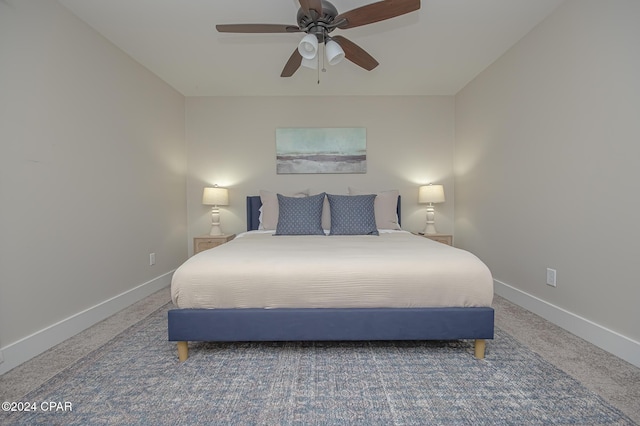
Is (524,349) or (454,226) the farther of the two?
(454,226)

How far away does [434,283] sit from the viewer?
1.72 metres

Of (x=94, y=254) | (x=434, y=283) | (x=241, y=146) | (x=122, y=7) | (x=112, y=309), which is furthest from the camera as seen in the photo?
(x=241, y=146)

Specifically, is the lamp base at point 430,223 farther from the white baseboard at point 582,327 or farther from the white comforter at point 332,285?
the white comforter at point 332,285

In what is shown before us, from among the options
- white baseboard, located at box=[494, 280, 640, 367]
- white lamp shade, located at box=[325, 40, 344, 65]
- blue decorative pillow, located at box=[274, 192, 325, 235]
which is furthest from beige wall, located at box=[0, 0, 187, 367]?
white baseboard, located at box=[494, 280, 640, 367]

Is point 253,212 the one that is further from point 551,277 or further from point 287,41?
point 551,277

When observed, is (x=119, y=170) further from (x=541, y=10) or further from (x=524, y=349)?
(x=541, y=10)

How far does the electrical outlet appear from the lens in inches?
92.3

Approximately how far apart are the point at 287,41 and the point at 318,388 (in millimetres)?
2701

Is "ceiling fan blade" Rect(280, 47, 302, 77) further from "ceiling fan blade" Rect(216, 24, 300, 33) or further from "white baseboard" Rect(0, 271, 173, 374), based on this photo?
"white baseboard" Rect(0, 271, 173, 374)

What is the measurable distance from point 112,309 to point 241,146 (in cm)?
238

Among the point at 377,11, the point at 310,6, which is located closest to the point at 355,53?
the point at 377,11

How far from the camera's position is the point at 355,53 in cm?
Answer: 225

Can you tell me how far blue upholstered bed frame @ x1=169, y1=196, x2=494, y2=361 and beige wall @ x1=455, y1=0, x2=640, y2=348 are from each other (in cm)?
95

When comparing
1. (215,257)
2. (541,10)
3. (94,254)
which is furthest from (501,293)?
(94,254)
